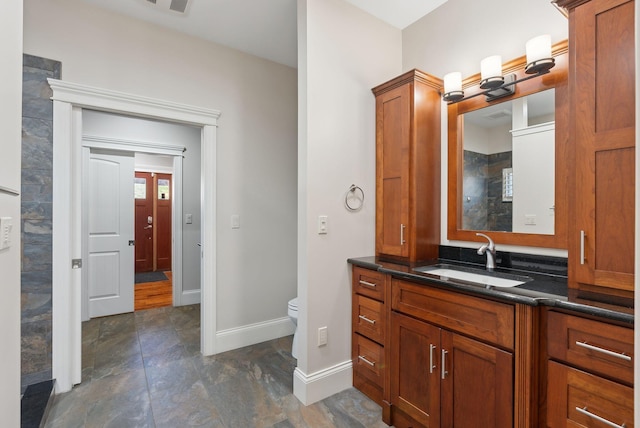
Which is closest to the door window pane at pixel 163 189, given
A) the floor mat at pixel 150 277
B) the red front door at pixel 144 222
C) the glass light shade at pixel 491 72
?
the red front door at pixel 144 222

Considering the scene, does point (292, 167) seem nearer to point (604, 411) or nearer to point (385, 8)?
point (385, 8)

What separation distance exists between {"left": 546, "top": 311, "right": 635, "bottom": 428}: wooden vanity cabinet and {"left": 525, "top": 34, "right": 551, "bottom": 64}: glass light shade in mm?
Result: 1297

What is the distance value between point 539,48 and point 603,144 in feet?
2.21

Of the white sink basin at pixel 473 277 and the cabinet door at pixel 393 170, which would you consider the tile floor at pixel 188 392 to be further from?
the cabinet door at pixel 393 170

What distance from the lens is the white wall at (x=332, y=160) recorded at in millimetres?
1982

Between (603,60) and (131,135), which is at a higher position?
(131,135)

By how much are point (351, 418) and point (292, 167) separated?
7.14 feet

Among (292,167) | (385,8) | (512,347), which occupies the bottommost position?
(512,347)

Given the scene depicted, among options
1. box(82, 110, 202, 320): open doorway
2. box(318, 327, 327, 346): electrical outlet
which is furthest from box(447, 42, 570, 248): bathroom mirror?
box(82, 110, 202, 320): open doorway

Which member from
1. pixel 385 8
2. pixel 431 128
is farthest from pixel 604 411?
pixel 385 8

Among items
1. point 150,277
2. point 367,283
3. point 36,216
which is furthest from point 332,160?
point 150,277

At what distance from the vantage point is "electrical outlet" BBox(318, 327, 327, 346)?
6.62 ft

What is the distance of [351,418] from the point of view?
1812 millimetres

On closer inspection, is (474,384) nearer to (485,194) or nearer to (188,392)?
(485,194)
